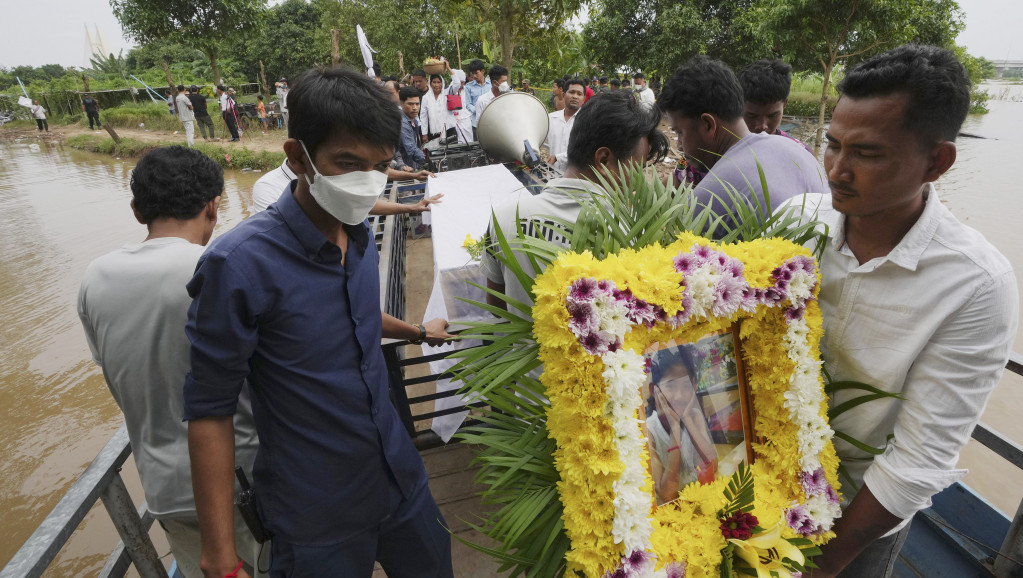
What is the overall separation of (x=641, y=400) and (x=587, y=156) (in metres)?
1.09

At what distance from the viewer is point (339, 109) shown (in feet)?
4.23

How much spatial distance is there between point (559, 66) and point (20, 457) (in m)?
20.7

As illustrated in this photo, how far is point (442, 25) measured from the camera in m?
23.2

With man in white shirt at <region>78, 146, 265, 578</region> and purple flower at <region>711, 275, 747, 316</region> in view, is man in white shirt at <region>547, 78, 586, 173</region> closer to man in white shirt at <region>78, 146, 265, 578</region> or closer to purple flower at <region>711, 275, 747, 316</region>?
man in white shirt at <region>78, 146, 265, 578</region>

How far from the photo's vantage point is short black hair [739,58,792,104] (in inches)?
115

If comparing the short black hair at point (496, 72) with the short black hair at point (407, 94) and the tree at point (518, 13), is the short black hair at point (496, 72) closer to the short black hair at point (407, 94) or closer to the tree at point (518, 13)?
the short black hair at point (407, 94)

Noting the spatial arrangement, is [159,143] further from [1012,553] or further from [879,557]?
[1012,553]

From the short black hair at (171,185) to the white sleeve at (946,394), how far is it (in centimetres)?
213

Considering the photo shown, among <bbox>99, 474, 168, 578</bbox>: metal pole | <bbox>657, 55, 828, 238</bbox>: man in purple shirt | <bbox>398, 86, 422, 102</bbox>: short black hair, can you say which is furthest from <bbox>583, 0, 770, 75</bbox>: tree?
<bbox>99, 474, 168, 578</bbox>: metal pole

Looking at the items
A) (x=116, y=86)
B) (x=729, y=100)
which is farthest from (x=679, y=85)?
(x=116, y=86)

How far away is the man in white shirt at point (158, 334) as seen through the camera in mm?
1466

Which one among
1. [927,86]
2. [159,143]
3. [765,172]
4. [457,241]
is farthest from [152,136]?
[927,86]

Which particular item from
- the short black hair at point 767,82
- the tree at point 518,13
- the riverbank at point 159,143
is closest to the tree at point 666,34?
the tree at point 518,13

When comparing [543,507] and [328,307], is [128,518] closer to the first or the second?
[328,307]
